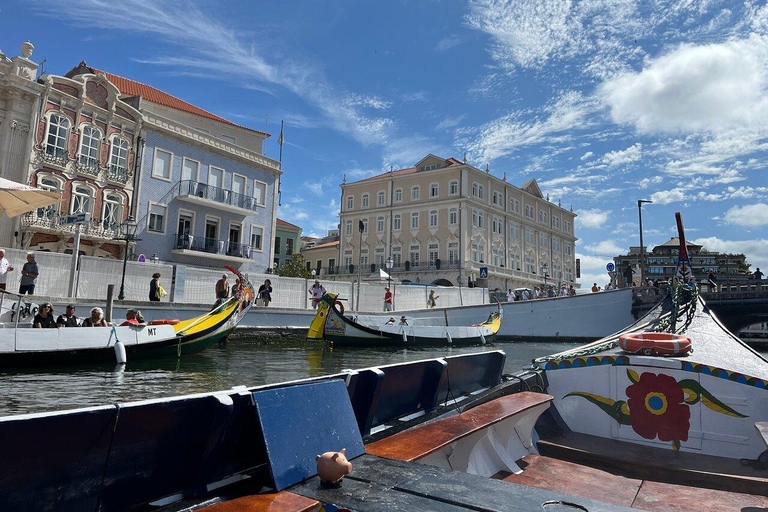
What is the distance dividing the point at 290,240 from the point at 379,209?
484 inches

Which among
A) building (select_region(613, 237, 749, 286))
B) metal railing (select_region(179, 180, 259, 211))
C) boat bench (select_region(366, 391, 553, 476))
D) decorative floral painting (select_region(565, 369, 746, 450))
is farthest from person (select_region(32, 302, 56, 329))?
building (select_region(613, 237, 749, 286))

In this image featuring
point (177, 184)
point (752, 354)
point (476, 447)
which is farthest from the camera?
point (177, 184)

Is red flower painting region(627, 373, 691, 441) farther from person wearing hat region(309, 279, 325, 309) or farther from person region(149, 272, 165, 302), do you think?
person wearing hat region(309, 279, 325, 309)

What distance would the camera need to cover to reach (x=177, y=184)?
28078 mm

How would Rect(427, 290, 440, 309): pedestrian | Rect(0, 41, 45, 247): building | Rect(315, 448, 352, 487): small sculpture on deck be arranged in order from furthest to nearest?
Rect(427, 290, 440, 309): pedestrian → Rect(0, 41, 45, 247): building → Rect(315, 448, 352, 487): small sculpture on deck

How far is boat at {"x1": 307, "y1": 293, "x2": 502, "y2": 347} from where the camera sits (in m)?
19.2

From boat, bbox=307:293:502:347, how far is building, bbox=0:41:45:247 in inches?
568

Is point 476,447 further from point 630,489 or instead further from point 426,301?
point 426,301

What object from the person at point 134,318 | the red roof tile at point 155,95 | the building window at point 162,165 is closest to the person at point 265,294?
the person at point 134,318

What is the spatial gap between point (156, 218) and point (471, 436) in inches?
1079

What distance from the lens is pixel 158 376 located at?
34.9ft

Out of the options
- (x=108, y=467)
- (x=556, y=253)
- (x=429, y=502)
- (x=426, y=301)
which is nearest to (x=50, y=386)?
(x=108, y=467)

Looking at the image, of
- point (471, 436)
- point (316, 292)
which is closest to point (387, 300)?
point (316, 292)

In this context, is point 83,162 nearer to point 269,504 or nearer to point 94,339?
point 94,339
